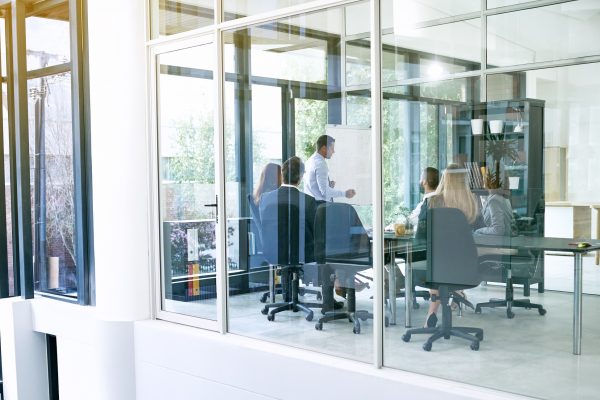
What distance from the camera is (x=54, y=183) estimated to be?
790 cm

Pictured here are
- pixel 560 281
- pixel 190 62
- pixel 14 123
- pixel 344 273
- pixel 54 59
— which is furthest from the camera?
pixel 14 123

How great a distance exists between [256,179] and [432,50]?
191 centimetres

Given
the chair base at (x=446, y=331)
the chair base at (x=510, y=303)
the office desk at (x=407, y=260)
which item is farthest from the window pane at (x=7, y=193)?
the chair base at (x=510, y=303)

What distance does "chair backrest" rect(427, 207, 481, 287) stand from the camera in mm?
4320

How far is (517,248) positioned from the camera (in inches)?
160

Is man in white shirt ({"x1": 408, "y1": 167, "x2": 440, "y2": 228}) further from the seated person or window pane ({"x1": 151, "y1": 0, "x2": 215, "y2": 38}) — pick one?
window pane ({"x1": 151, "y1": 0, "x2": 215, "y2": 38})

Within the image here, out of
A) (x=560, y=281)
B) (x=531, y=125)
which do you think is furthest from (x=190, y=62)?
(x=560, y=281)

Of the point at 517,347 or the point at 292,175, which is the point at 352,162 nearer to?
the point at 292,175

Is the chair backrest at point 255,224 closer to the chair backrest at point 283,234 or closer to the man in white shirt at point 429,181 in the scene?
the chair backrest at point 283,234

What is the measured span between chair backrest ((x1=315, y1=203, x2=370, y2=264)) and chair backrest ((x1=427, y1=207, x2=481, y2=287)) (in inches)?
19.5

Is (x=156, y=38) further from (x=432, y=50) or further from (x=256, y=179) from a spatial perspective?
(x=432, y=50)

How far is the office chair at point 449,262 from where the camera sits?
430 centimetres

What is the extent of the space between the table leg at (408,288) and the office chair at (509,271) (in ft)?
1.55

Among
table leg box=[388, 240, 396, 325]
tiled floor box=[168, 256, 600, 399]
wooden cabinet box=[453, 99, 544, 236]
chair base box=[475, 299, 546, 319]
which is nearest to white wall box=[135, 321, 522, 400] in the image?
tiled floor box=[168, 256, 600, 399]
